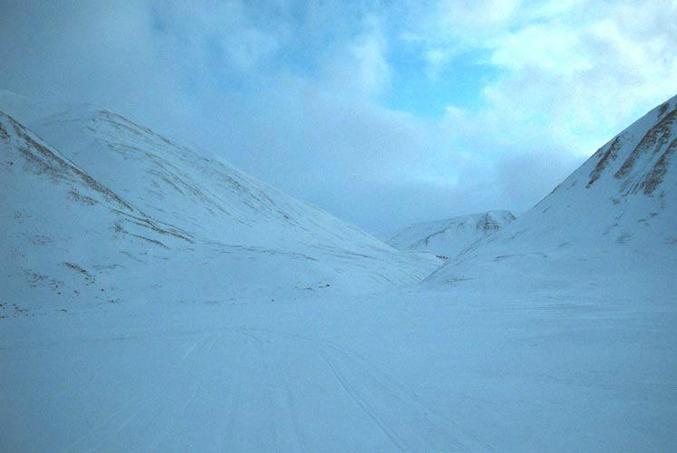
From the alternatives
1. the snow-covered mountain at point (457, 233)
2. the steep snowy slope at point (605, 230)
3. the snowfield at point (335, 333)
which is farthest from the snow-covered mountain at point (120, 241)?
the snow-covered mountain at point (457, 233)

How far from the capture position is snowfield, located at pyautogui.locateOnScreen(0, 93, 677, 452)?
4.66 m

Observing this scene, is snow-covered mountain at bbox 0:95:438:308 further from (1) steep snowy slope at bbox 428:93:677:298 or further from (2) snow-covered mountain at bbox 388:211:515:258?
(2) snow-covered mountain at bbox 388:211:515:258

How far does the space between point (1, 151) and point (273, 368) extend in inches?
1231

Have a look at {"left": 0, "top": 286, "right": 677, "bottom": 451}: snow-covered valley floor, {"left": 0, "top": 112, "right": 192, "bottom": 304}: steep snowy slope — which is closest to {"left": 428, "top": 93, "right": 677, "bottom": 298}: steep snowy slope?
{"left": 0, "top": 286, "right": 677, "bottom": 451}: snow-covered valley floor

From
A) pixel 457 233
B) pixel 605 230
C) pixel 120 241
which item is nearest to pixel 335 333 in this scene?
pixel 605 230

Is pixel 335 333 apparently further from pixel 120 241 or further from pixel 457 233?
pixel 457 233

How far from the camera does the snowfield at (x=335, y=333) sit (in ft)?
15.3

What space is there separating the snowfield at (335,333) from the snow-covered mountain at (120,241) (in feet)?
0.59

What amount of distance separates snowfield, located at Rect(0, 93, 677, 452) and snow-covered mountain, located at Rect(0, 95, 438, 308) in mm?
180

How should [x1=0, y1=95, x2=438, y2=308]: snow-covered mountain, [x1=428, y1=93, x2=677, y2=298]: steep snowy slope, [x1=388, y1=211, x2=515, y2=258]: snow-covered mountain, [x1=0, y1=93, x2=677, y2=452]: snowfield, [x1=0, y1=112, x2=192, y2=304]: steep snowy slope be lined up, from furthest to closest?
1. [x1=388, y1=211, x2=515, y2=258]: snow-covered mountain
2. [x1=0, y1=95, x2=438, y2=308]: snow-covered mountain
3. [x1=0, y1=112, x2=192, y2=304]: steep snowy slope
4. [x1=428, y1=93, x2=677, y2=298]: steep snowy slope
5. [x1=0, y1=93, x2=677, y2=452]: snowfield

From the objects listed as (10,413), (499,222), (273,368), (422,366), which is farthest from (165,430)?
(499,222)

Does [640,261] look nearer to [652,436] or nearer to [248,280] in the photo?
[652,436]

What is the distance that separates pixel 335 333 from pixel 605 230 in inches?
810

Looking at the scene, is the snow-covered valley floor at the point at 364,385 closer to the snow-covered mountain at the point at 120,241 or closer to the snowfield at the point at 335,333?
the snowfield at the point at 335,333
